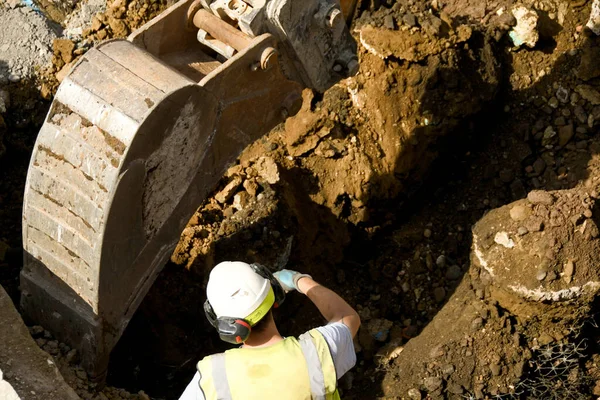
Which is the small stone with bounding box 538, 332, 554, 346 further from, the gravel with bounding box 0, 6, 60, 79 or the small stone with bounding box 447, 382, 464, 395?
the gravel with bounding box 0, 6, 60, 79

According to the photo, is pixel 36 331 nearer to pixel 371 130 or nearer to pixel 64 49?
pixel 64 49

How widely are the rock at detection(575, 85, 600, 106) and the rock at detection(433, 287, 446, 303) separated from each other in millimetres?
1838

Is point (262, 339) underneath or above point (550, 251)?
above

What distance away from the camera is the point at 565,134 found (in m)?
6.43

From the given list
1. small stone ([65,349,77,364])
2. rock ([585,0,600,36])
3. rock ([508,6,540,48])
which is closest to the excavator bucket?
small stone ([65,349,77,364])

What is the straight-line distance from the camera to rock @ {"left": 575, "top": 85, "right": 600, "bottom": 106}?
6480 millimetres

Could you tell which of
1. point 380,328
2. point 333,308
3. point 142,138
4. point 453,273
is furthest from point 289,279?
point 453,273

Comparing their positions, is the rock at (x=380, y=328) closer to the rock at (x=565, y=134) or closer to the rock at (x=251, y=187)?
the rock at (x=251, y=187)

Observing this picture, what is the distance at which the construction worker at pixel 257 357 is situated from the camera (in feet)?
12.2

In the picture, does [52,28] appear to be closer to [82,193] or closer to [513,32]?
[82,193]

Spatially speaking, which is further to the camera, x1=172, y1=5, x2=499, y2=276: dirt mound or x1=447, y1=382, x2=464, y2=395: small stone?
x1=172, y1=5, x2=499, y2=276: dirt mound

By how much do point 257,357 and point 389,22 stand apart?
3.55m

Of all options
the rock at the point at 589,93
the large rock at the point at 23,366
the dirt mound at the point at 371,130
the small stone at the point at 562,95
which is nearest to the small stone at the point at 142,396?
the large rock at the point at 23,366

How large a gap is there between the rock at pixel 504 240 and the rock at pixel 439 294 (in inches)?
31.8
